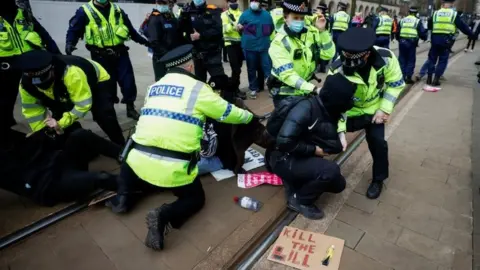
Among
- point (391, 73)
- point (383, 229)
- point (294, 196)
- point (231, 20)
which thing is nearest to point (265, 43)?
point (231, 20)

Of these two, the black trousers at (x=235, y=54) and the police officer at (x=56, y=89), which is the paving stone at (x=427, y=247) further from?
the black trousers at (x=235, y=54)

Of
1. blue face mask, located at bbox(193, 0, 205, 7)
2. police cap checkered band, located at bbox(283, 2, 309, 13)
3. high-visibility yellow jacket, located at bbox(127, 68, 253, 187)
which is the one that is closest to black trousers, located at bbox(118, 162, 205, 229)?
high-visibility yellow jacket, located at bbox(127, 68, 253, 187)

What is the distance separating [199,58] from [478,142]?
4.62m

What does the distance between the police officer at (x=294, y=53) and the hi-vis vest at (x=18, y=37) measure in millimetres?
3134

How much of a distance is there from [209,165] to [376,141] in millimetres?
1771

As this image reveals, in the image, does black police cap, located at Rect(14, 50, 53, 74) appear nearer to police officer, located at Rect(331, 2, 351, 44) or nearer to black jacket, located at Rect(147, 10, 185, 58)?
black jacket, located at Rect(147, 10, 185, 58)

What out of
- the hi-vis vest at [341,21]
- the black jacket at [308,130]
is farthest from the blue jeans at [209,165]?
the hi-vis vest at [341,21]

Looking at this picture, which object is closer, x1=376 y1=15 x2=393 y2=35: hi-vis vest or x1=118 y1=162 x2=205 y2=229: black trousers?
x1=118 y1=162 x2=205 y2=229: black trousers

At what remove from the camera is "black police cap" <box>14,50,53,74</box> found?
2.63 meters

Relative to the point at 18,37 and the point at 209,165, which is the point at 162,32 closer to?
the point at 18,37

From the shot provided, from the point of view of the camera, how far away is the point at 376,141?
9.43ft

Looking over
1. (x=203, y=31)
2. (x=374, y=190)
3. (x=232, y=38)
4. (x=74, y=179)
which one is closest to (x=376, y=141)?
(x=374, y=190)

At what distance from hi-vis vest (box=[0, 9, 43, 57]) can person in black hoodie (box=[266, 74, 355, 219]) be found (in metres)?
3.41

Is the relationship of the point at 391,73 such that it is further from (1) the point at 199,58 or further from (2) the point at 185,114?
(1) the point at 199,58
